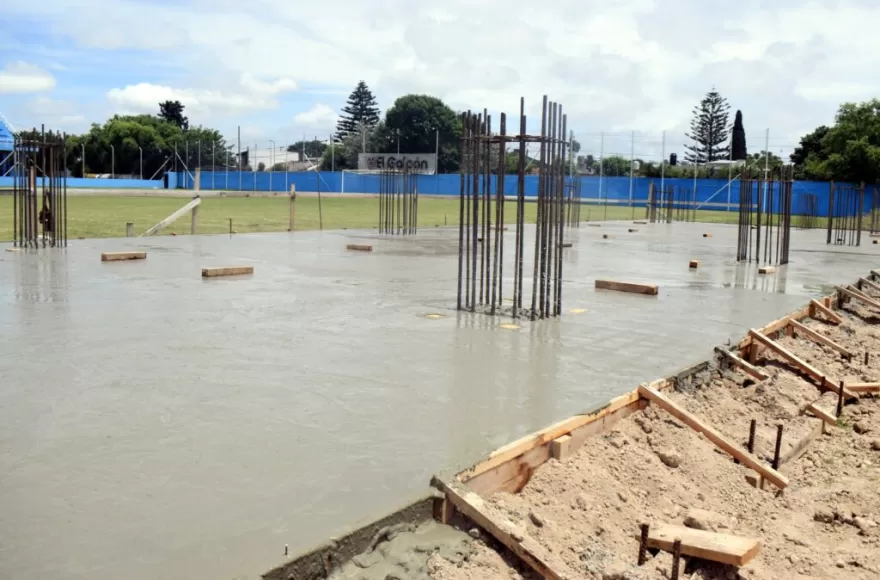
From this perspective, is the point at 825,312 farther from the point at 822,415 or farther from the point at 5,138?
the point at 5,138

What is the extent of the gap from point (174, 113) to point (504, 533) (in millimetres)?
113311

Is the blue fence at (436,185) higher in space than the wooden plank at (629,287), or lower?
higher

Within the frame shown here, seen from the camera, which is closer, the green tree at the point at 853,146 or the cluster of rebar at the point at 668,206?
the cluster of rebar at the point at 668,206

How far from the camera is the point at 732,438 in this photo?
657 centimetres

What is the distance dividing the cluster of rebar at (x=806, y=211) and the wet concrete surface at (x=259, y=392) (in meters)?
24.1

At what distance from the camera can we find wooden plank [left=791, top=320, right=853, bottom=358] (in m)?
9.54

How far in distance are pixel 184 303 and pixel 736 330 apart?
21.7ft

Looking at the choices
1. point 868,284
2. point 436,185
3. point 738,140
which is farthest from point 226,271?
point 738,140

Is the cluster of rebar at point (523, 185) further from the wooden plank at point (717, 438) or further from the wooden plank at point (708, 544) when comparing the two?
the wooden plank at point (708, 544)

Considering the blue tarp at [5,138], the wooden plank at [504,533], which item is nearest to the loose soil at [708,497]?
the wooden plank at [504,533]

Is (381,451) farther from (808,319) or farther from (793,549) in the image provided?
(808,319)

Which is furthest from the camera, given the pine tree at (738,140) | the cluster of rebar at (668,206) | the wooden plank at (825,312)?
the pine tree at (738,140)

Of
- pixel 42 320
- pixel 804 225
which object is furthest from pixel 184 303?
pixel 804 225

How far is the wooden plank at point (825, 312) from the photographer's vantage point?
1145cm
